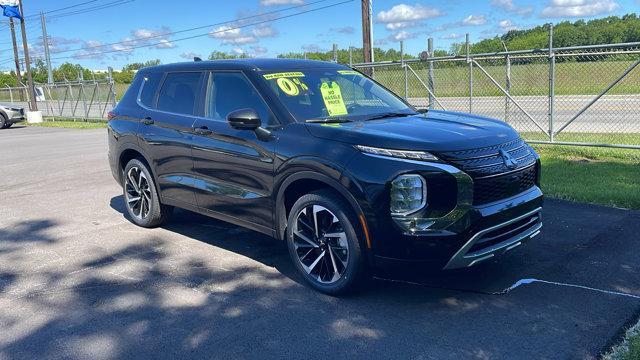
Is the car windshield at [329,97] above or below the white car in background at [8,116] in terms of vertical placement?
above

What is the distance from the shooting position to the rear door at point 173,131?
549 cm

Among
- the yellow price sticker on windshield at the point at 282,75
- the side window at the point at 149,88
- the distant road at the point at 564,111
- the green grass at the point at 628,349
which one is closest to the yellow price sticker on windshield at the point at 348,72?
the yellow price sticker on windshield at the point at 282,75

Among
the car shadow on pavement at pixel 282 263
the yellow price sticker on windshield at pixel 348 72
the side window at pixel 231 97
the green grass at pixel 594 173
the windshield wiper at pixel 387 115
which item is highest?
the yellow price sticker on windshield at pixel 348 72

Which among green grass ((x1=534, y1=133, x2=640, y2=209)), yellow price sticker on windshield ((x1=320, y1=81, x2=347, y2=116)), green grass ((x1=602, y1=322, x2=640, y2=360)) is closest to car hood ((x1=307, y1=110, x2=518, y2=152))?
yellow price sticker on windshield ((x1=320, y1=81, x2=347, y2=116))

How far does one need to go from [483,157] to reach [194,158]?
8.96 ft

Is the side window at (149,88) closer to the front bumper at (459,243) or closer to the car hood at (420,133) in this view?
the car hood at (420,133)

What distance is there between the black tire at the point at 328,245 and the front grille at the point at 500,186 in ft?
2.88

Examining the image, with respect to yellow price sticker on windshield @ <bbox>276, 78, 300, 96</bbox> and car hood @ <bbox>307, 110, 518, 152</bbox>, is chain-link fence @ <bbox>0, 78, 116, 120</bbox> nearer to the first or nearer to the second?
yellow price sticker on windshield @ <bbox>276, 78, 300, 96</bbox>

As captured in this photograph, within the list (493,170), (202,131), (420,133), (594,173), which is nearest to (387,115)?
(420,133)

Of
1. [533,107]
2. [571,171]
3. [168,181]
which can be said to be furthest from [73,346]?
[533,107]

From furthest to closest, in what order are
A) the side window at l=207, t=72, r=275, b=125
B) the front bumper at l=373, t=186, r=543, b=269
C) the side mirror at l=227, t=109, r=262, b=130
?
1. the side window at l=207, t=72, r=275, b=125
2. the side mirror at l=227, t=109, r=262, b=130
3. the front bumper at l=373, t=186, r=543, b=269

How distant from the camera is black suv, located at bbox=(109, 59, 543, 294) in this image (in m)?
3.81

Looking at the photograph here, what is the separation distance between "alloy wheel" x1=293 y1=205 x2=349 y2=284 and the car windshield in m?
0.83

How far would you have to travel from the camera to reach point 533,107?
16.1m
